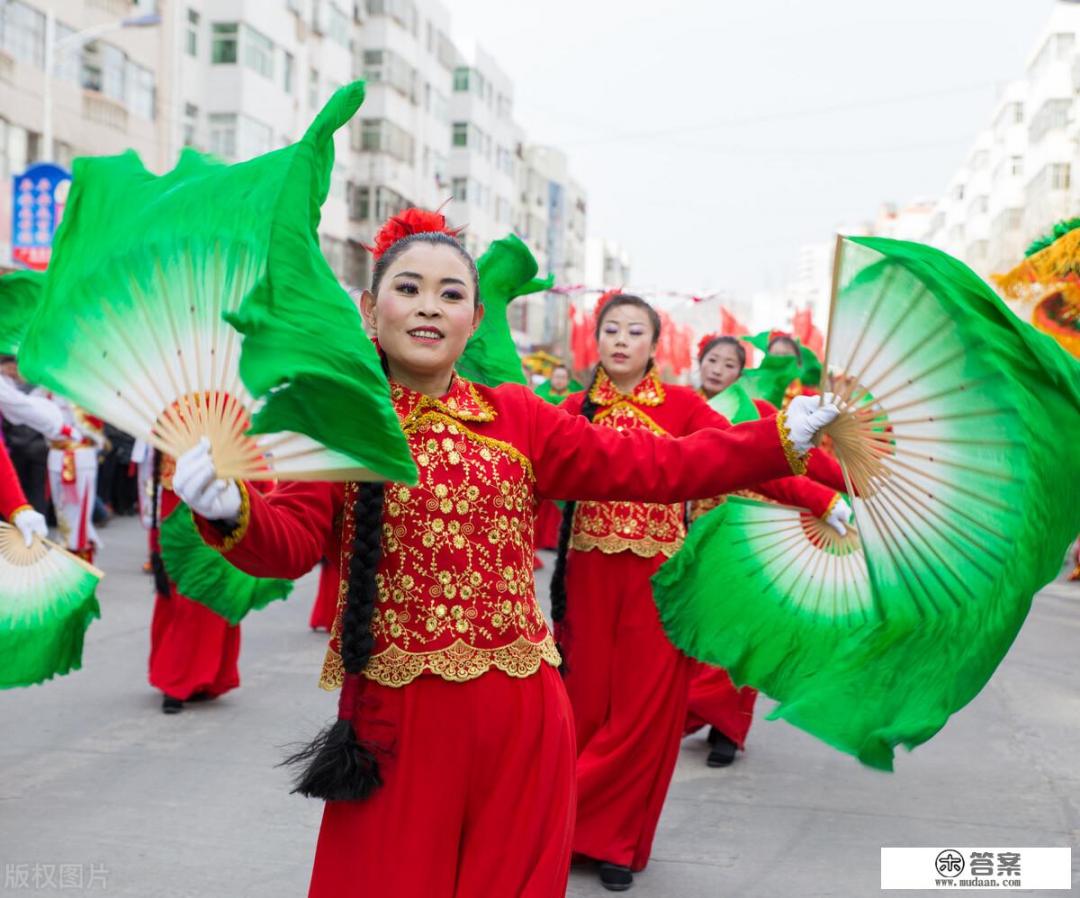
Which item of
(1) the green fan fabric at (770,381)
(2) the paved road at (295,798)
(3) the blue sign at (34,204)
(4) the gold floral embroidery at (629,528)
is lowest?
(2) the paved road at (295,798)

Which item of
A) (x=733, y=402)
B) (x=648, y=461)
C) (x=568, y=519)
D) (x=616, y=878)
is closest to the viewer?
(x=648, y=461)

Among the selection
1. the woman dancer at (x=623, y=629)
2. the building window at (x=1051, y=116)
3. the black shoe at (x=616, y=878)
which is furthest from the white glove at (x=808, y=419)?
the building window at (x=1051, y=116)

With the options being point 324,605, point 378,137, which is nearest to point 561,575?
point 324,605

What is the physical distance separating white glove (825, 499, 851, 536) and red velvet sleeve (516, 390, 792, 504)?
1.51 metres

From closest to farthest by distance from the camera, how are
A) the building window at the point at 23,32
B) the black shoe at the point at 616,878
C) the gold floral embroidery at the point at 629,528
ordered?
the black shoe at the point at 616,878 < the gold floral embroidery at the point at 629,528 < the building window at the point at 23,32

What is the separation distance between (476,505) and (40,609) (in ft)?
8.32

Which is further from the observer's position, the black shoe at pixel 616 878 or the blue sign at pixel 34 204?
the blue sign at pixel 34 204

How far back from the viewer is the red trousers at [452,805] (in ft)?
8.58

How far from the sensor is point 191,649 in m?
6.54

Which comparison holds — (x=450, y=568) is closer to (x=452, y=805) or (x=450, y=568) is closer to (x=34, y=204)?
(x=452, y=805)

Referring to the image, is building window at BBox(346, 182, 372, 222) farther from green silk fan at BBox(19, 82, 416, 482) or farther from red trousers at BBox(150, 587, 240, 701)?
green silk fan at BBox(19, 82, 416, 482)

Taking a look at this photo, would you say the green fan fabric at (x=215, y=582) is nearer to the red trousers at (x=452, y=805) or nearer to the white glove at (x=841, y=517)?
the white glove at (x=841, y=517)

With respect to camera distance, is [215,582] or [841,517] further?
[215,582]

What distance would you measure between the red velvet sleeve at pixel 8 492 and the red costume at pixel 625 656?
6.63 feet
